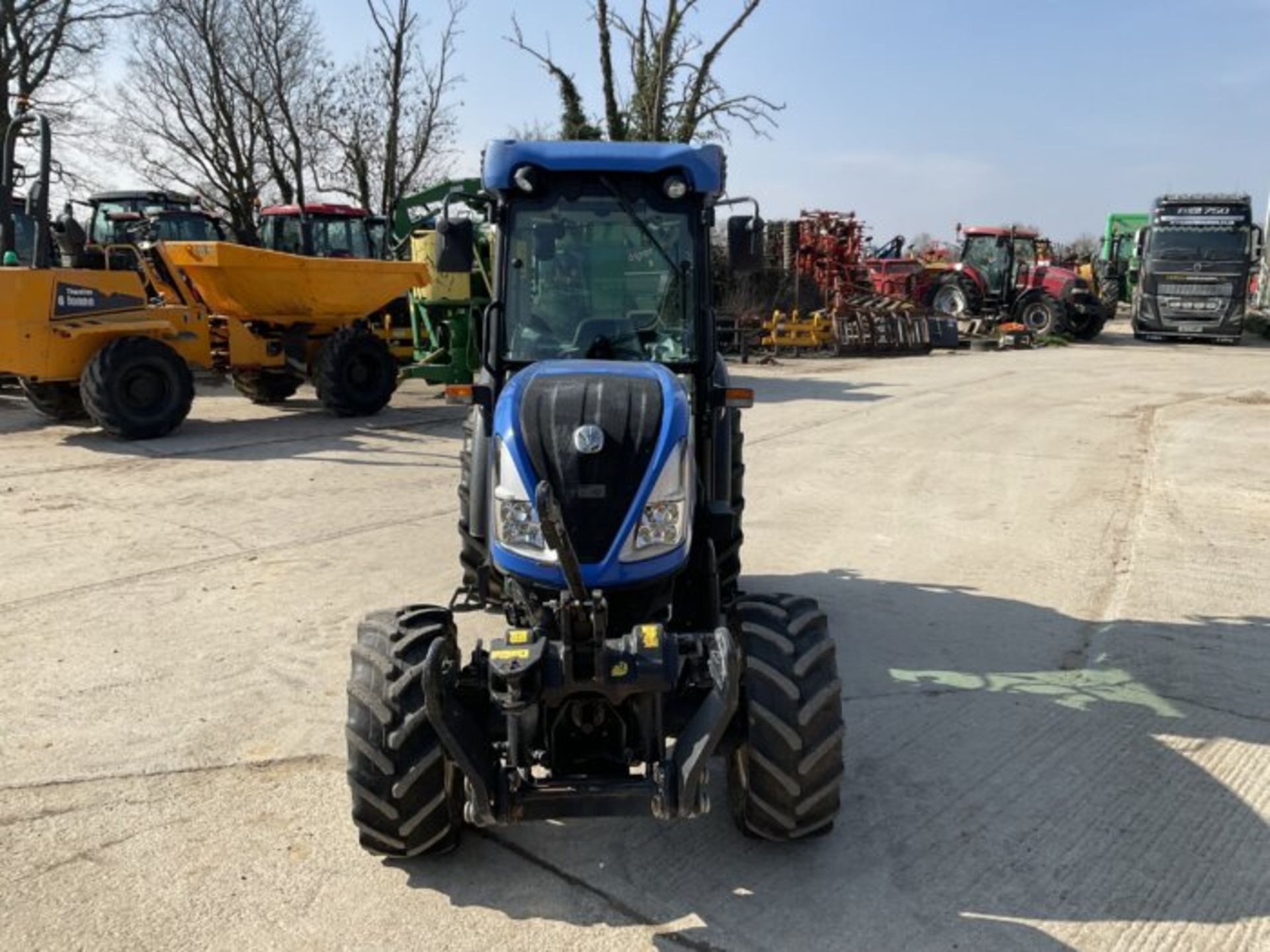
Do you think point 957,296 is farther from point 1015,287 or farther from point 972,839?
point 972,839

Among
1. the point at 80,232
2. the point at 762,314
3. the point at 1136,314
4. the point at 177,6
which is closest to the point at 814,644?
the point at 80,232

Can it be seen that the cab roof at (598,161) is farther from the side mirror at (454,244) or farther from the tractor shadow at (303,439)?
the tractor shadow at (303,439)

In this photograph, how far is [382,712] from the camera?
10.1 feet

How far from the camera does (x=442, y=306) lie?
13156 millimetres

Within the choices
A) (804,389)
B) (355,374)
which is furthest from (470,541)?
(804,389)

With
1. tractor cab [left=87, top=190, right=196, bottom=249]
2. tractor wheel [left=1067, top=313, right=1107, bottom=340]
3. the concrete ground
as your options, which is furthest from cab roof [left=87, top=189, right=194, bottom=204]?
tractor wheel [left=1067, top=313, right=1107, bottom=340]

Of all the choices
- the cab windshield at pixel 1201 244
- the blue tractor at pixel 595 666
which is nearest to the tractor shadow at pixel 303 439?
the blue tractor at pixel 595 666

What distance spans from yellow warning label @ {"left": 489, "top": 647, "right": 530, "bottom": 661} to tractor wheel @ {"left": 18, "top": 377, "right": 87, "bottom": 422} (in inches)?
397

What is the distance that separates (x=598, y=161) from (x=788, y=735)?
252 centimetres

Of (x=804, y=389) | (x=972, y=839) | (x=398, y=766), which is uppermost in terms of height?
(x=804, y=389)

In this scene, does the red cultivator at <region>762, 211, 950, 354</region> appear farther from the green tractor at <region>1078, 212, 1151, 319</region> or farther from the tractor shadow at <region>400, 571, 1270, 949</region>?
the tractor shadow at <region>400, 571, 1270, 949</region>

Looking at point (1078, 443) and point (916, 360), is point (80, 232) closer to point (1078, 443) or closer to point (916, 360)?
point (1078, 443)

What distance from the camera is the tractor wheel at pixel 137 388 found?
10.2 meters

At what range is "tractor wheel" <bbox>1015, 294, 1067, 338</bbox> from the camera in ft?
83.4
